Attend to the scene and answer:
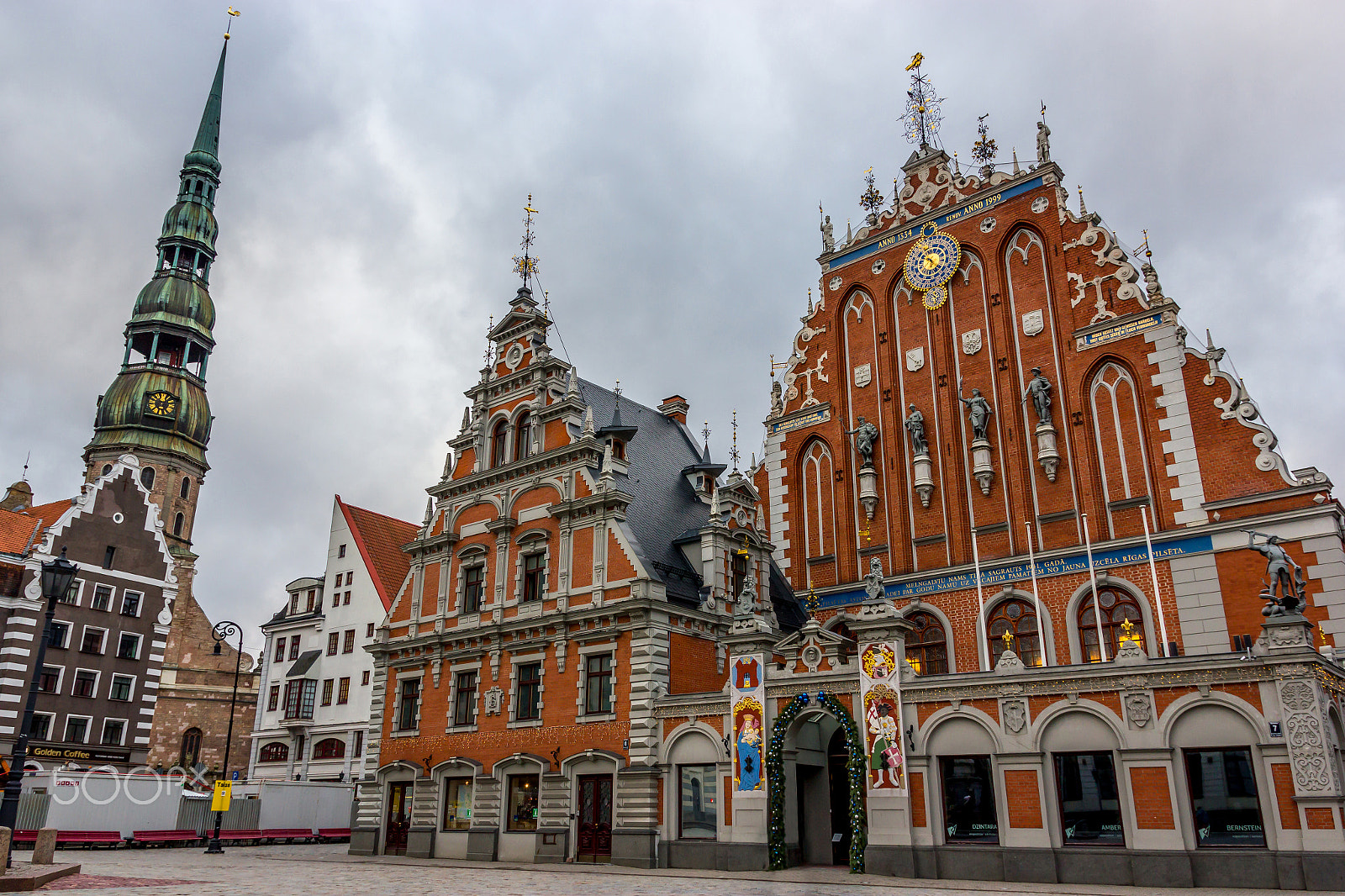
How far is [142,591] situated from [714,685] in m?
35.3

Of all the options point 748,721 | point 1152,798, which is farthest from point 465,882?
point 1152,798

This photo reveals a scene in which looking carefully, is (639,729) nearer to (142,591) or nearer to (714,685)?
(714,685)

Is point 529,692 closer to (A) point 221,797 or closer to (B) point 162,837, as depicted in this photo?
(A) point 221,797

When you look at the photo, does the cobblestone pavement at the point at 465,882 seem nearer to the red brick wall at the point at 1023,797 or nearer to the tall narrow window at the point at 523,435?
the red brick wall at the point at 1023,797

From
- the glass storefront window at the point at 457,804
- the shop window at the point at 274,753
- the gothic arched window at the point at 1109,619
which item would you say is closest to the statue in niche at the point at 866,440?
the gothic arched window at the point at 1109,619

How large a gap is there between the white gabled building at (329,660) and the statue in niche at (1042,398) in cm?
3174

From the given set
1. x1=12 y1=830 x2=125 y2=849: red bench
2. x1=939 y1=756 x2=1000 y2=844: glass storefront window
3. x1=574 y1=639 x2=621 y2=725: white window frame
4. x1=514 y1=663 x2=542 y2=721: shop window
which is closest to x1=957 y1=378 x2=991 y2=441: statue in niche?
x1=939 y1=756 x2=1000 y2=844: glass storefront window

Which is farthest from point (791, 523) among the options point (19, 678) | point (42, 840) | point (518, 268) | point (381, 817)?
point (19, 678)

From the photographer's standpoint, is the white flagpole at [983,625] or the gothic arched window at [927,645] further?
the gothic arched window at [927,645]

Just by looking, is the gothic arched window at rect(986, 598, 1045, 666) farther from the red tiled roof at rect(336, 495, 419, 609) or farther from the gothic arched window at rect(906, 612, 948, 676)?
the red tiled roof at rect(336, 495, 419, 609)

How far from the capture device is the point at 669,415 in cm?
4000

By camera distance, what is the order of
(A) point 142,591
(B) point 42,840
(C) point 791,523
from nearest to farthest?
(B) point 42,840, (C) point 791,523, (A) point 142,591

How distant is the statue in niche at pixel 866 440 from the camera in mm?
29750

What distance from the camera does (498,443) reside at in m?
34.2
